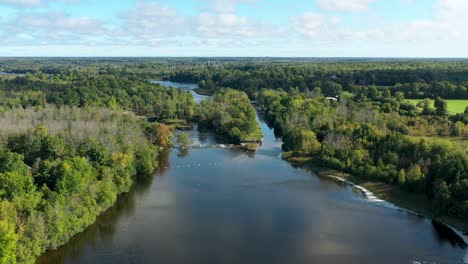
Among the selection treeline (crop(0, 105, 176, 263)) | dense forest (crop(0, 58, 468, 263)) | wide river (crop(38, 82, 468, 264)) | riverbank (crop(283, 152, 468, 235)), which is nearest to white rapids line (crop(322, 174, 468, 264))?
riverbank (crop(283, 152, 468, 235))

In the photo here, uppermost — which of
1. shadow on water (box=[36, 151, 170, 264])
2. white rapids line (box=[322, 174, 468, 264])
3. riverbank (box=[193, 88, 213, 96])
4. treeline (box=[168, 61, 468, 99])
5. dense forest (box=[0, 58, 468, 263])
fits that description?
treeline (box=[168, 61, 468, 99])

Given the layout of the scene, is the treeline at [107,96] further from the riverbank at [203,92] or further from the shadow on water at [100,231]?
the shadow on water at [100,231]

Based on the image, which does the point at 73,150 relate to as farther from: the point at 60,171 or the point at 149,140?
the point at 149,140

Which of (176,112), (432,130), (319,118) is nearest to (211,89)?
(176,112)

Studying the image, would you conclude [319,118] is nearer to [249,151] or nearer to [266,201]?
[249,151]

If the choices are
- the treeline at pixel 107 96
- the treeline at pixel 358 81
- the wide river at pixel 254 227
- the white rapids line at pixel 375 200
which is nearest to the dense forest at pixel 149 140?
the treeline at pixel 107 96

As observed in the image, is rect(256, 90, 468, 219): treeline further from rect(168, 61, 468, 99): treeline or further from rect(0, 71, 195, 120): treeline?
rect(168, 61, 468, 99): treeline

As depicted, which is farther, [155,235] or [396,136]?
[396,136]
